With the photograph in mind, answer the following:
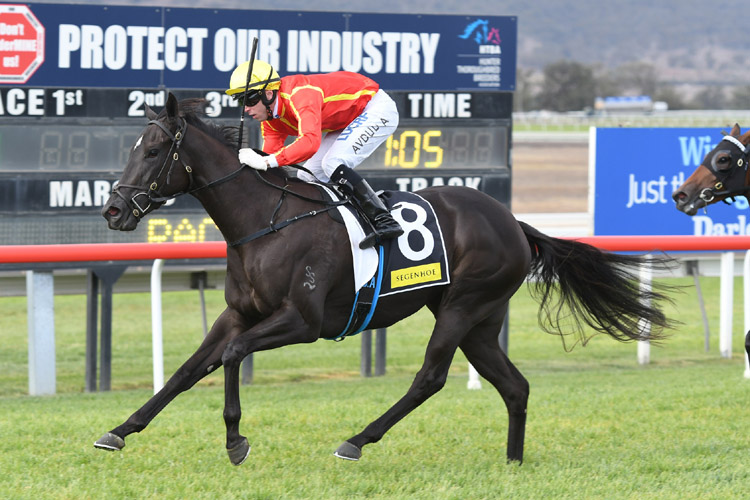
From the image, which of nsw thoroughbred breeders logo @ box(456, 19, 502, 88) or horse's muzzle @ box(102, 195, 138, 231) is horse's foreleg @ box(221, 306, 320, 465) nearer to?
horse's muzzle @ box(102, 195, 138, 231)

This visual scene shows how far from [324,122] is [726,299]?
4.23m

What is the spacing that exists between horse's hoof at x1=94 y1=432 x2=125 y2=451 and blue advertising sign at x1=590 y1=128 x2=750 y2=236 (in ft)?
17.6

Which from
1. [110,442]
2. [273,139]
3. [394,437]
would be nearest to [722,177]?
[394,437]

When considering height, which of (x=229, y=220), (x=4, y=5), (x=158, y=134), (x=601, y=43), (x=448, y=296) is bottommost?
(x=448, y=296)

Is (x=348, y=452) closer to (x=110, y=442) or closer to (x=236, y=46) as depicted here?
(x=110, y=442)

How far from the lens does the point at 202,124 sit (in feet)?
15.1

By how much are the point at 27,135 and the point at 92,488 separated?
11.1 ft

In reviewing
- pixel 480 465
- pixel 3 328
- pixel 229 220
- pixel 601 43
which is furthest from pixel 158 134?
pixel 601 43

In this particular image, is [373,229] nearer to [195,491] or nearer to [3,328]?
[195,491]

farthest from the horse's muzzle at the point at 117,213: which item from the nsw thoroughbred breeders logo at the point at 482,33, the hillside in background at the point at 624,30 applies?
the hillside in background at the point at 624,30

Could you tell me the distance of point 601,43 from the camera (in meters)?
154

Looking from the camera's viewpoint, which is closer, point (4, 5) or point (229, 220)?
point (229, 220)

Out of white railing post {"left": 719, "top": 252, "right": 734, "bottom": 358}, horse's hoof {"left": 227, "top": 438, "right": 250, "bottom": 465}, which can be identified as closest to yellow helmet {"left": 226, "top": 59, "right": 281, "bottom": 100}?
horse's hoof {"left": 227, "top": 438, "right": 250, "bottom": 465}

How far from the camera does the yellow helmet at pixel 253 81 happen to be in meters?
4.52
